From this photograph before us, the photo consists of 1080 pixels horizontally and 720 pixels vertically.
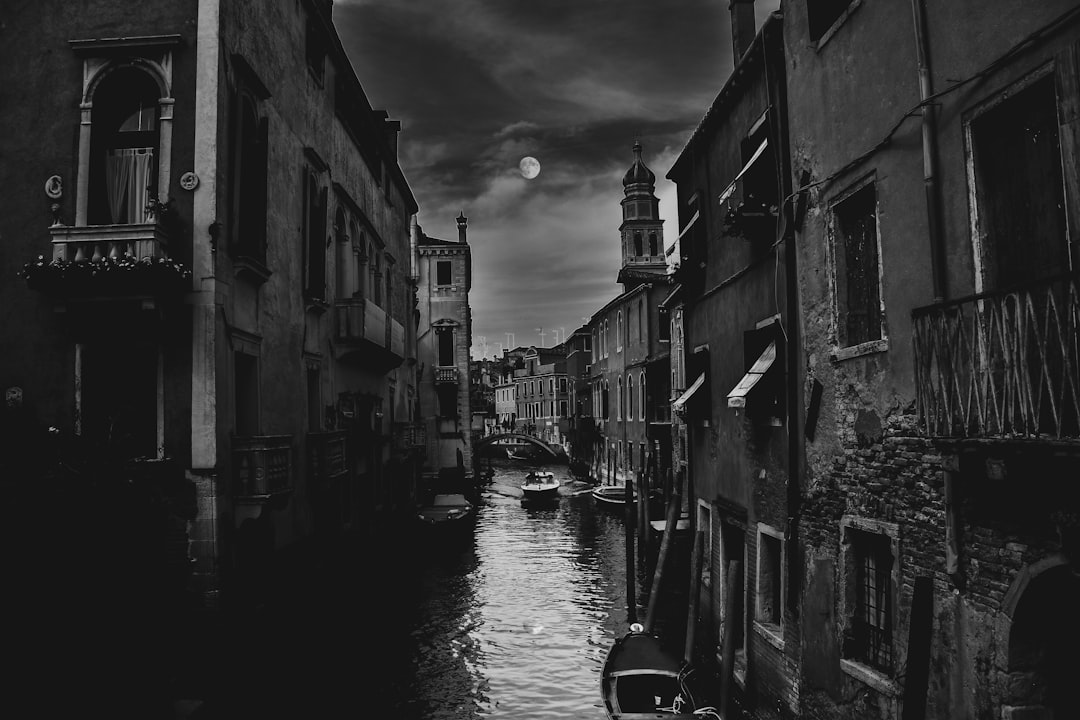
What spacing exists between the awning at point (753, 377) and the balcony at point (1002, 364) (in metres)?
3.11

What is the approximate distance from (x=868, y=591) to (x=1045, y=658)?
2.27 m

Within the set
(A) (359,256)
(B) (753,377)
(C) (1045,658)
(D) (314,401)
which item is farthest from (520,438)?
(C) (1045,658)

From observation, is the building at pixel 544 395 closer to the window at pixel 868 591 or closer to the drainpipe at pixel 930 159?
the window at pixel 868 591

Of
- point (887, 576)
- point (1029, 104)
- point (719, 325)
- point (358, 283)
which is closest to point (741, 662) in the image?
point (887, 576)

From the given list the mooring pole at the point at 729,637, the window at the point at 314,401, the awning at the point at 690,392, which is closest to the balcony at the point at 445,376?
the window at the point at 314,401

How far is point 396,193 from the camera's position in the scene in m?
26.5

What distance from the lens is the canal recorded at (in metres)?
11.8

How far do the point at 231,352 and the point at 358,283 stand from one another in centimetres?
938

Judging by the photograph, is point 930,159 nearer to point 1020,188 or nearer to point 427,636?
point 1020,188

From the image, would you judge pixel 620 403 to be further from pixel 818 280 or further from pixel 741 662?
pixel 818 280

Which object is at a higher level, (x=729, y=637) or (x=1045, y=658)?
(x=1045, y=658)

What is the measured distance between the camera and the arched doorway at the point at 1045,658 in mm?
5117

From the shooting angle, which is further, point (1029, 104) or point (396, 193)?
point (396, 193)

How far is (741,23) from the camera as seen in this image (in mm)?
12641
